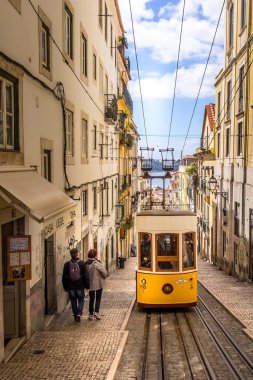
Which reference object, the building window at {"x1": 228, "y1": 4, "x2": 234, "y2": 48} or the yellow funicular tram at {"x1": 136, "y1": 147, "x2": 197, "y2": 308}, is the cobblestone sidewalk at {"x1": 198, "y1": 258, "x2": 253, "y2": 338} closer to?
the yellow funicular tram at {"x1": 136, "y1": 147, "x2": 197, "y2": 308}

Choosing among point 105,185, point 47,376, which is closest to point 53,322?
point 47,376

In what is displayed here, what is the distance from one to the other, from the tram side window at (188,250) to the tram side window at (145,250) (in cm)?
96

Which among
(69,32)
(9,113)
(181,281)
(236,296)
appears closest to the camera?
(9,113)

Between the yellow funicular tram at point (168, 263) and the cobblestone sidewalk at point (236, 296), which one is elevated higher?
the yellow funicular tram at point (168, 263)

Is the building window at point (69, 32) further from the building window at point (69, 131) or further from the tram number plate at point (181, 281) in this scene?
the tram number plate at point (181, 281)

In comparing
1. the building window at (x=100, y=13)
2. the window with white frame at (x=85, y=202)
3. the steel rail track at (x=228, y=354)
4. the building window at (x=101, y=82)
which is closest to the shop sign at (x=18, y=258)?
the steel rail track at (x=228, y=354)

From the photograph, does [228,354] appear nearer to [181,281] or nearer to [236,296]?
[181,281]

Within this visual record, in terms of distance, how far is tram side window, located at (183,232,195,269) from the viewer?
1208 cm

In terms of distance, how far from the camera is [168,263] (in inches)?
476

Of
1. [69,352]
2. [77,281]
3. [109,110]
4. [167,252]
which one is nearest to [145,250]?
[167,252]

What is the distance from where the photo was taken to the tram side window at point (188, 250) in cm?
1208

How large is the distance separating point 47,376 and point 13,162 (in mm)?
3674

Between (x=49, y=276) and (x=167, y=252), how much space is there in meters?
3.33

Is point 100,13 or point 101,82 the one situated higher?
point 100,13
